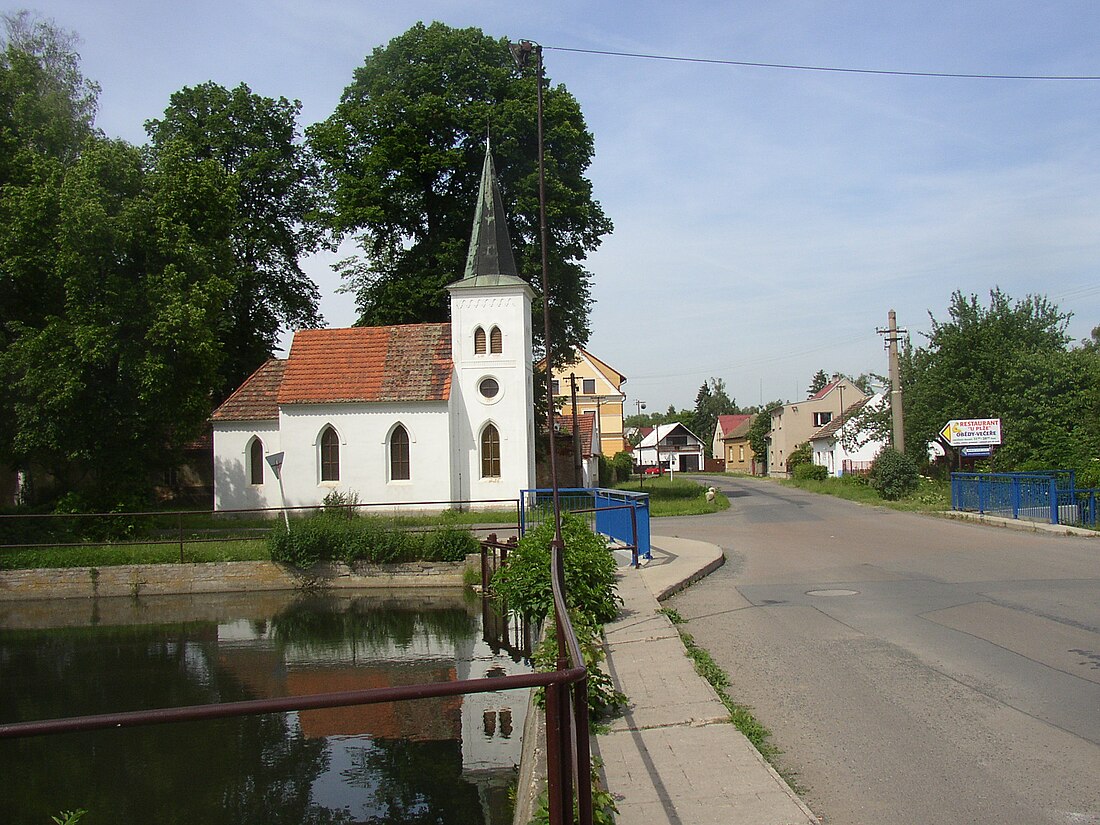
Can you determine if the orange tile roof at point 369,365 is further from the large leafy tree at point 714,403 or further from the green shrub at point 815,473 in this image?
the large leafy tree at point 714,403

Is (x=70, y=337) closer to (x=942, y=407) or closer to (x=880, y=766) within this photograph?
(x=880, y=766)

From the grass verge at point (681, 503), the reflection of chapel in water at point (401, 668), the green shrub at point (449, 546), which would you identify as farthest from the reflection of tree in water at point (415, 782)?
the grass verge at point (681, 503)

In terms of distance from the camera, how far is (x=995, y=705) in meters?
6.99

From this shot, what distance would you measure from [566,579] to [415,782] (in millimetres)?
2945

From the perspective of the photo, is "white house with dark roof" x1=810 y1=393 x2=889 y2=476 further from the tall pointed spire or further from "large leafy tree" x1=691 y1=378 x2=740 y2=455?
"large leafy tree" x1=691 y1=378 x2=740 y2=455

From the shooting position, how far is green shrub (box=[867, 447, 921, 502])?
35.3 metres

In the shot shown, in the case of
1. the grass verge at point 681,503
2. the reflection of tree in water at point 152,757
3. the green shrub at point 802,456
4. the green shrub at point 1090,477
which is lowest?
the reflection of tree in water at point 152,757

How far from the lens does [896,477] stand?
35.3 metres

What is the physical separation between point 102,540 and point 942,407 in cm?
3068

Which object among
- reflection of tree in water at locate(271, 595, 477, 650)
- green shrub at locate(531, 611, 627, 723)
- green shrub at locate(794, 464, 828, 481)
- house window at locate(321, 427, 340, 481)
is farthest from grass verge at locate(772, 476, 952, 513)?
green shrub at locate(531, 611, 627, 723)

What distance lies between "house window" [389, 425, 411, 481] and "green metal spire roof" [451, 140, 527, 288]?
6.01 metres

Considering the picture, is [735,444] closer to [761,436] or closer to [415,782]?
[761,436]

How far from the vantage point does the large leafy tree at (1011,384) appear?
92.8 feet

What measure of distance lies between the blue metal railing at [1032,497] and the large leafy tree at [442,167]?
1599 cm
